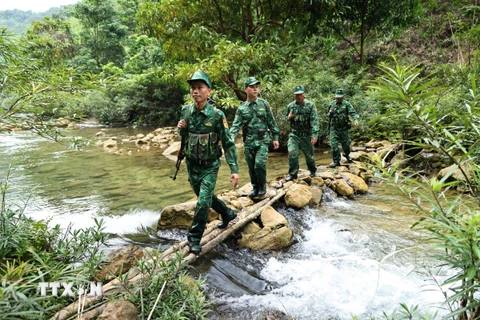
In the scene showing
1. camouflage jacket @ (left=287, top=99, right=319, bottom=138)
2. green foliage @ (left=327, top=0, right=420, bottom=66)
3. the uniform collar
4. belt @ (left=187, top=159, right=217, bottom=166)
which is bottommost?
belt @ (left=187, top=159, right=217, bottom=166)

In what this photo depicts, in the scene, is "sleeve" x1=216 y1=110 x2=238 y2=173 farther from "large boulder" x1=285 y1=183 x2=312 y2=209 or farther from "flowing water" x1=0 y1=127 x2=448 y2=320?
"large boulder" x1=285 y1=183 x2=312 y2=209

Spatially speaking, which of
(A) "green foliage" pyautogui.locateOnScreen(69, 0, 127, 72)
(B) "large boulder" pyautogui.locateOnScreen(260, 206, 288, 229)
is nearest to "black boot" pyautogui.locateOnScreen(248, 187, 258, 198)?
(B) "large boulder" pyautogui.locateOnScreen(260, 206, 288, 229)

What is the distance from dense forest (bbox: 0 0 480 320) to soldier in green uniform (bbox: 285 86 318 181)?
5.02ft

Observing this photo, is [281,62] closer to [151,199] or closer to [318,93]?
[318,93]

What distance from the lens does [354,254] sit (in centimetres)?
401

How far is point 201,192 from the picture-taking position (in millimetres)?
3521

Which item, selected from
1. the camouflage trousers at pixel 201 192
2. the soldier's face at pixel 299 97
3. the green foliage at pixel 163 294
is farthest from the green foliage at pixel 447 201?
the soldier's face at pixel 299 97

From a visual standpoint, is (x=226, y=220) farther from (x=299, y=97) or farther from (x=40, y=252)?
(x=299, y=97)

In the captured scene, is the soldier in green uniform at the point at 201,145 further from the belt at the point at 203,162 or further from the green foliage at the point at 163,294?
the green foliage at the point at 163,294

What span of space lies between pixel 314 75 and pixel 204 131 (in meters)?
10.0

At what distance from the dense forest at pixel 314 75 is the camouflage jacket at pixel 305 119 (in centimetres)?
149

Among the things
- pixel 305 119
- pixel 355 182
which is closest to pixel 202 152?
pixel 305 119

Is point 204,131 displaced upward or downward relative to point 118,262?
upward

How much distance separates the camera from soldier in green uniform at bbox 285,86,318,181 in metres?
6.20
